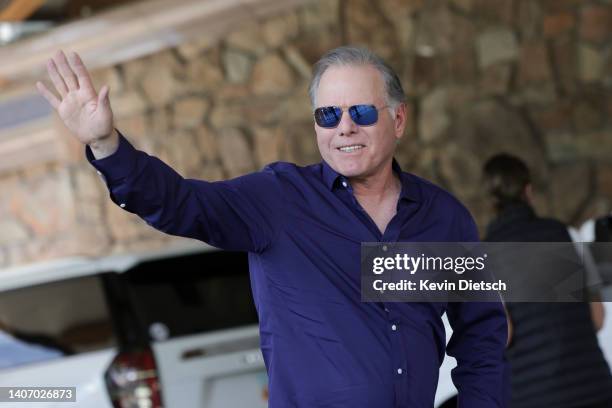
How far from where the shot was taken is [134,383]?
16.9 ft

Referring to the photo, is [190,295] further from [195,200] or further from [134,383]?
[195,200]

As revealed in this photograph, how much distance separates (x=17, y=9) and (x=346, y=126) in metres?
7.66

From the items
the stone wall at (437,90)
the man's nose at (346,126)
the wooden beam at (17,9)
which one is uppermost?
the wooden beam at (17,9)

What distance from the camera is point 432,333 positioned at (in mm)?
Answer: 2719

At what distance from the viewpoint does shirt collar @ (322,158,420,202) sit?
2738mm

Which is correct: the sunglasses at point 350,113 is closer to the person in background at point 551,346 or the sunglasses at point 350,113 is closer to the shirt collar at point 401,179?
the shirt collar at point 401,179

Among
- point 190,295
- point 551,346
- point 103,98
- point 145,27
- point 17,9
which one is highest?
point 17,9

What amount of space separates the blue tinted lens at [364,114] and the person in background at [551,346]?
143 cm

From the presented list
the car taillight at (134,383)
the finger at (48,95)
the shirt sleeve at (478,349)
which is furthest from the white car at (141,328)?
the finger at (48,95)

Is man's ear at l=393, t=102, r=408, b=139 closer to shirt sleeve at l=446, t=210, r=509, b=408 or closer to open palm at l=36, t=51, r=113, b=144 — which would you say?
shirt sleeve at l=446, t=210, r=509, b=408

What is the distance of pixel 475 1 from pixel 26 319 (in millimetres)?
5318

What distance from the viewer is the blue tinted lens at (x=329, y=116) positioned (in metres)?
2.71

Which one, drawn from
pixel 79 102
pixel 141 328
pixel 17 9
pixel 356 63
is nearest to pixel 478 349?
pixel 356 63

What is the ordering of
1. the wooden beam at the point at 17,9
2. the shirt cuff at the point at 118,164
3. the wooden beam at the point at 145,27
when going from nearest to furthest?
the shirt cuff at the point at 118,164
the wooden beam at the point at 17,9
the wooden beam at the point at 145,27
